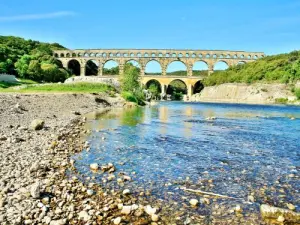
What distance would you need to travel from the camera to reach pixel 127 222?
640 cm

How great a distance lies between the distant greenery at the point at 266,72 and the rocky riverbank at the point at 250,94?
308 centimetres

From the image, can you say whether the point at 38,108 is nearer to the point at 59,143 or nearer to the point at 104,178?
the point at 59,143

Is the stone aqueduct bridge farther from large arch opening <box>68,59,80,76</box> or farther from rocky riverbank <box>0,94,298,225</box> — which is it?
rocky riverbank <box>0,94,298,225</box>

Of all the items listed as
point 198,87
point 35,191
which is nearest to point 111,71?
point 198,87

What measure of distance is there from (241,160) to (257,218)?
5.40 meters

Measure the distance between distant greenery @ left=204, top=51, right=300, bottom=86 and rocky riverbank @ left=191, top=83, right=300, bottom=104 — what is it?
10.1 ft

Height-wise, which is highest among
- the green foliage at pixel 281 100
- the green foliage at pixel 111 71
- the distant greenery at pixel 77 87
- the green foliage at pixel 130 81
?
the green foliage at pixel 111 71

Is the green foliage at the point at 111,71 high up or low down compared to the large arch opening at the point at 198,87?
up

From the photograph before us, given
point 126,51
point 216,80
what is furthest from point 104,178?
point 126,51

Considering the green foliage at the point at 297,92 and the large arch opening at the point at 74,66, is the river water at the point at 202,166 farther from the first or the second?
the large arch opening at the point at 74,66

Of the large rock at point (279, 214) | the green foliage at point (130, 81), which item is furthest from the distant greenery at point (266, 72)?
the large rock at point (279, 214)

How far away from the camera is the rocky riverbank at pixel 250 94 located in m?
84.9

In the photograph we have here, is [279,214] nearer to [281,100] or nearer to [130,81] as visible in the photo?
[130,81]

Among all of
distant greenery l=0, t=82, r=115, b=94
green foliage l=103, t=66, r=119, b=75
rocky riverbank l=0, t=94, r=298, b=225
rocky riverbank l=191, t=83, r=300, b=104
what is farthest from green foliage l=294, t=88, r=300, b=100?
green foliage l=103, t=66, r=119, b=75
